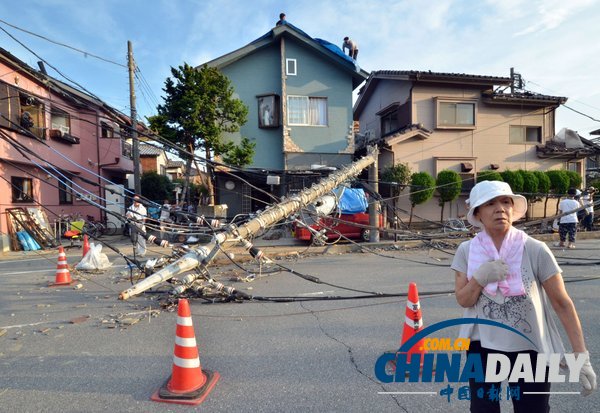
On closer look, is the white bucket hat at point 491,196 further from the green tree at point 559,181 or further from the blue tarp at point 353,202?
the green tree at point 559,181

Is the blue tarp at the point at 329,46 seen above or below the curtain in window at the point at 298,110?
above

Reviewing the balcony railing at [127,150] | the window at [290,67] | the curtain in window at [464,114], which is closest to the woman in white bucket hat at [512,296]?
the window at [290,67]

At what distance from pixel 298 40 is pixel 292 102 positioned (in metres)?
3.07

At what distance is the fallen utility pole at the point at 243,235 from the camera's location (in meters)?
4.08

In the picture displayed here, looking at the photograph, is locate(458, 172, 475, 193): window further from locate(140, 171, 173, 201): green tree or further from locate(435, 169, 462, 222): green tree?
locate(140, 171, 173, 201): green tree

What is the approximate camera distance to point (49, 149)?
1462 centimetres

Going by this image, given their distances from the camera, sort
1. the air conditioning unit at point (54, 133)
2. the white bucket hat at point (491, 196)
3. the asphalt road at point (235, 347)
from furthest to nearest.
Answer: the air conditioning unit at point (54, 133) < the asphalt road at point (235, 347) < the white bucket hat at point (491, 196)

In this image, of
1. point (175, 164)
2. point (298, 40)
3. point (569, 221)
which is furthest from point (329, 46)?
point (175, 164)

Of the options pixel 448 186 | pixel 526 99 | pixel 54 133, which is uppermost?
pixel 526 99

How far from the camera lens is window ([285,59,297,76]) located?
15930 mm

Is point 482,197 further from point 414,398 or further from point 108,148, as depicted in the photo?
point 108,148

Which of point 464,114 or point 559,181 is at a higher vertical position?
point 464,114

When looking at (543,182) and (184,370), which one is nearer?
(184,370)

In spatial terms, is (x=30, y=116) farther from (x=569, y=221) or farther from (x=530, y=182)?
(x=530, y=182)
